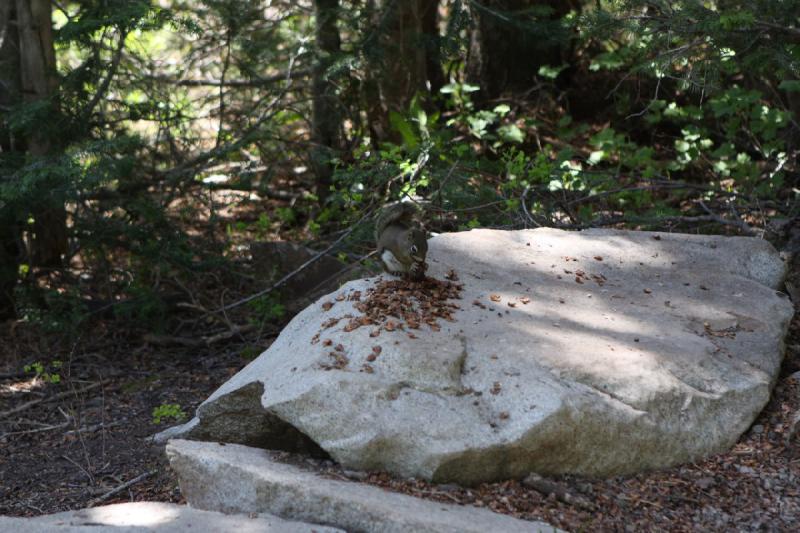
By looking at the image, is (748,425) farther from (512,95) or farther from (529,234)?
(512,95)

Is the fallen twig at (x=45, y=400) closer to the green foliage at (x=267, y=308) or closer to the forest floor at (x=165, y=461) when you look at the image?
the forest floor at (x=165, y=461)

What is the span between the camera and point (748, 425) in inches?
180

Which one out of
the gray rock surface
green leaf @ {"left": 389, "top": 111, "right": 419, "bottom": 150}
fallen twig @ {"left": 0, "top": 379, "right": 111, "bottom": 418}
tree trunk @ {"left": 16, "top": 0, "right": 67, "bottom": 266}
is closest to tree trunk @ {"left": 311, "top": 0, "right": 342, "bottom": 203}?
green leaf @ {"left": 389, "top": 111, "right": 419, "bottom": 150}

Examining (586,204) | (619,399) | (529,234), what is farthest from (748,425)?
(586,204)

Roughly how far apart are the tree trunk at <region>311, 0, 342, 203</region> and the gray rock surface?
3.59m

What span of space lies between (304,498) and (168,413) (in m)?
2.86

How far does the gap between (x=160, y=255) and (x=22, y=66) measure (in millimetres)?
2215

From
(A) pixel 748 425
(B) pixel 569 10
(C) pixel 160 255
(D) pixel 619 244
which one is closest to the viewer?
(A) pixel 748 425

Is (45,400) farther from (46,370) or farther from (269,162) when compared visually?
(269,162)

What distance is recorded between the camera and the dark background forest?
21.3 feet

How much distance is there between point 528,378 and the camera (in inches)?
161

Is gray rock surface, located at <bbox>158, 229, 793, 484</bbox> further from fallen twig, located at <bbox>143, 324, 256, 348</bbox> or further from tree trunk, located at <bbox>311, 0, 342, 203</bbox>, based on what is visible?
tree trunk, located at <bbox>311, 0, 342, 203</bbox>

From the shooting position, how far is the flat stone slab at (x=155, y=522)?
349cm

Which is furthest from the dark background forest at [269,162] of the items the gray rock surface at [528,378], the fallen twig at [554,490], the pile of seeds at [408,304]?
the fallen twig at [554,490]
